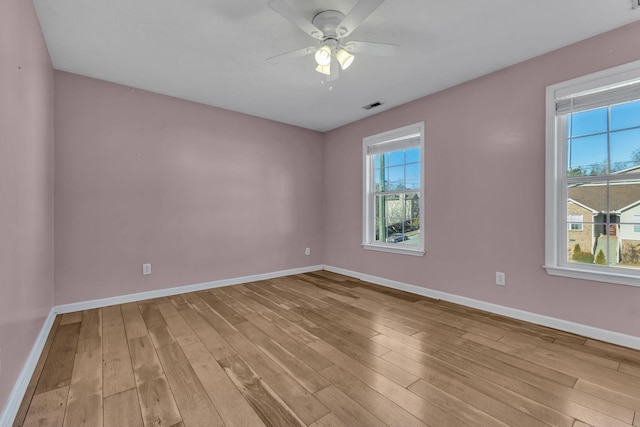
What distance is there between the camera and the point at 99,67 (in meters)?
2.74

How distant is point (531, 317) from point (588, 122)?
5.77 ft

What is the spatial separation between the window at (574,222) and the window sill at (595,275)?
0.35 m

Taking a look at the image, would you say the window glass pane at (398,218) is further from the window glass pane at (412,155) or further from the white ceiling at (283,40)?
the white ceiling at (283,40)

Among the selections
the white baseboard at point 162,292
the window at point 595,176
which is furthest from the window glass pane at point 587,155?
the white baseboard at point 162,292

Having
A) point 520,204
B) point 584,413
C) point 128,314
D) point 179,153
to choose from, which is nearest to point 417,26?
point 520,204

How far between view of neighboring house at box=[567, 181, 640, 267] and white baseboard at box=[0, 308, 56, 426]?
153 inches

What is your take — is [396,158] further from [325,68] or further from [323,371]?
[323,371]

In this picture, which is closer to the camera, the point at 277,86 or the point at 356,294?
the point at 277,86

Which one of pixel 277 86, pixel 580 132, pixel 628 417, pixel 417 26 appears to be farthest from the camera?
pixel 277 86

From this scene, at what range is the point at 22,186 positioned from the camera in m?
1.75

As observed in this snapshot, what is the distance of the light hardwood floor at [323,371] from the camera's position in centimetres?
144

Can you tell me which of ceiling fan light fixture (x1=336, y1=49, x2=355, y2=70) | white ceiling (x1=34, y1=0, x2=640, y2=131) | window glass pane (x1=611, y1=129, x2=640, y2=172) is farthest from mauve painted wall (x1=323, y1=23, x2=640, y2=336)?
ceiling fan light fixture (x1=336, y1=49, x2=355, y2=70)

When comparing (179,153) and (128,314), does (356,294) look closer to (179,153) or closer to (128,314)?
(128,314)

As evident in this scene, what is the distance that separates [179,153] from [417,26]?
292 centimetres
